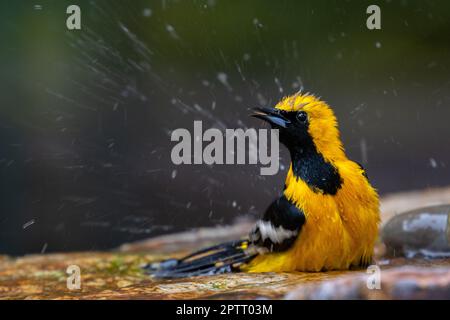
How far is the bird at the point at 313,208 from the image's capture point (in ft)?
10.6

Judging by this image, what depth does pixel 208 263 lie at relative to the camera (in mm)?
3809

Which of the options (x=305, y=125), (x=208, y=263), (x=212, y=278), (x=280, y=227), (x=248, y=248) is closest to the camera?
(x=212, y=278)

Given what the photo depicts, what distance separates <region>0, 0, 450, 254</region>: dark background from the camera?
739cm

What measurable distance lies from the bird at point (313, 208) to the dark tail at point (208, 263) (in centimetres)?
3

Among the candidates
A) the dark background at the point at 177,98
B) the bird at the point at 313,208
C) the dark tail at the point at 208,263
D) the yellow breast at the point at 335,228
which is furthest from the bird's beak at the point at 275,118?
the dark background at the point at 177,98

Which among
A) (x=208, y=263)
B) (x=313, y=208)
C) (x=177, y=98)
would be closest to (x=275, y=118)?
(x=313, y=208)

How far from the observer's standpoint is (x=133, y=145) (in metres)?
8.08

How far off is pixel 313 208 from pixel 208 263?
0.89m

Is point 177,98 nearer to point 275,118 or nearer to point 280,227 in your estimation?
point 275,118

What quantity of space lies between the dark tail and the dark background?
298cm

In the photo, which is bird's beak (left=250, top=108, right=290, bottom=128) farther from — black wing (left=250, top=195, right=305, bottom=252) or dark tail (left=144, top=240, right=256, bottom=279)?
dark tail (left=144, top=240, right=256, bottom=279)

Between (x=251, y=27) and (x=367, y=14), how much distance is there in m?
1.46

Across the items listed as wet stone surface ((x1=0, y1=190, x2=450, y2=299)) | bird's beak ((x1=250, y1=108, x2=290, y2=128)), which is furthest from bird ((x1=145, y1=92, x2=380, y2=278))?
wet stone surface ((x1=0, y1=190, x2=450, y2=299))

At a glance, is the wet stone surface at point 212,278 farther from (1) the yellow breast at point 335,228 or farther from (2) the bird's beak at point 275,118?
(2) the bird's beak at point 275,118
